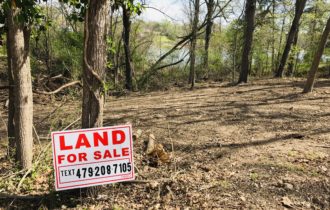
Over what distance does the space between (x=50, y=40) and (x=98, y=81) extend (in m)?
10.7

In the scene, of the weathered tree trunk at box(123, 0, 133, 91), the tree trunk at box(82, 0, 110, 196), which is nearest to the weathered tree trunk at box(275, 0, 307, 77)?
the weathered tree trunk at box(123, 0, 133, 91)

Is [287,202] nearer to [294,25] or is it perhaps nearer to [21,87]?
[21,87]

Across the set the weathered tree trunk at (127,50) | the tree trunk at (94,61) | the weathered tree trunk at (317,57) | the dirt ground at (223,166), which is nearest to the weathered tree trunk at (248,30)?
the weathered tree trunk at (317,57)

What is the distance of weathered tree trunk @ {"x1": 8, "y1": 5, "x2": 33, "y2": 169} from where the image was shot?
10.3 ft

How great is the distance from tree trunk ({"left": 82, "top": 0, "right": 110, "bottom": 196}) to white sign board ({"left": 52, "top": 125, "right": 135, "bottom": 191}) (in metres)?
0.24

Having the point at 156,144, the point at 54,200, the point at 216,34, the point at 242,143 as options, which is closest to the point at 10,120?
the point at 54,200

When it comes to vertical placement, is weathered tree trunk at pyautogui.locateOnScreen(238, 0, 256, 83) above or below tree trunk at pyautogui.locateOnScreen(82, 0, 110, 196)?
above

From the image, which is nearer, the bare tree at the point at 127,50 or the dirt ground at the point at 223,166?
the dirt ground at the point at 223,166

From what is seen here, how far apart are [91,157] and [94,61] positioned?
0.86m

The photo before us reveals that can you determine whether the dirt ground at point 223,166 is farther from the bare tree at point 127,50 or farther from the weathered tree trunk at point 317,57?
the bare tree at point 127,50

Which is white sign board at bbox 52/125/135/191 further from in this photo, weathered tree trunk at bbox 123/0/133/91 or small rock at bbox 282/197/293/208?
weathered tree trunk at bbox 123/0/133/91

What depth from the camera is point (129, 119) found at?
5.46 meters

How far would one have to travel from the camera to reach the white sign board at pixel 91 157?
7.71 ft

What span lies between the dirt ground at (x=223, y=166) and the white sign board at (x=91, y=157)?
356 millimetres
